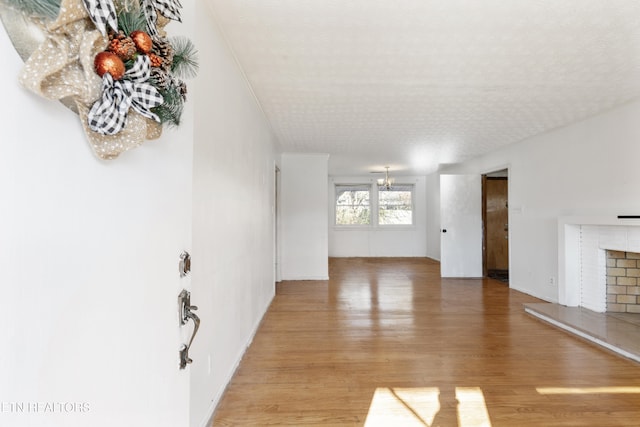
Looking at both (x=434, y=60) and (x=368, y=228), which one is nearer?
(x=434, y=60)

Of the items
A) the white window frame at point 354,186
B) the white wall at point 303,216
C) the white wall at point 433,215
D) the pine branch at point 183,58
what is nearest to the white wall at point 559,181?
the white wall at point 433,215

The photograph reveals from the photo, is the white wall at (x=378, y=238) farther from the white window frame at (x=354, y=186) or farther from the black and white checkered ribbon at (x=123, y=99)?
the black and white checkered ribbon at (x=123, y=99)

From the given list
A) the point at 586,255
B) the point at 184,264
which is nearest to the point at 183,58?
the point at 184,264

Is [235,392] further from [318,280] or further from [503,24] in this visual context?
[318,280]

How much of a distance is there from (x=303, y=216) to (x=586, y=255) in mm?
4226

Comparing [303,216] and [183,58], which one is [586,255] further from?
[183,58]

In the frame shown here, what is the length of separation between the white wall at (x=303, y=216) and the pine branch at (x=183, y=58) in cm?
523

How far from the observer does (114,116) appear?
0.64 meters

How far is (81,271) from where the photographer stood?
616 mm

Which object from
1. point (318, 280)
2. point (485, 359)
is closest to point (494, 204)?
point (318, 280)

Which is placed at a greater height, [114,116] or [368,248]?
[114,116]

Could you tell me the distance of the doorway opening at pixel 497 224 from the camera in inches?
265

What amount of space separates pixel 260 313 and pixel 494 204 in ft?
18.1

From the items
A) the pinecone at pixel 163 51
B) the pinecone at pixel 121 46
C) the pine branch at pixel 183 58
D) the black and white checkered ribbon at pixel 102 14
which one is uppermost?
the pine branch at pixel 183 58
